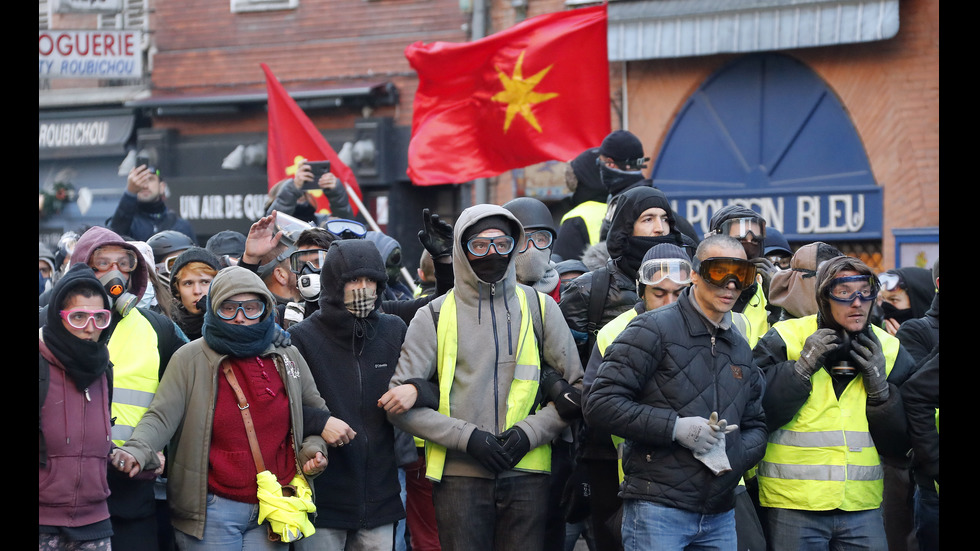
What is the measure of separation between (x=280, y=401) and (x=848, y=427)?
101 inches

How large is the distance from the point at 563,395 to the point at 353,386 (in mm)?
967

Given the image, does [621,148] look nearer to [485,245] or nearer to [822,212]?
[485,245]

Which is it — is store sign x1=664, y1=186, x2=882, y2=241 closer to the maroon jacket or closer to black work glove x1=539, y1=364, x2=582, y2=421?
black work glove x1=539, y1=364, x2=582, y2=421

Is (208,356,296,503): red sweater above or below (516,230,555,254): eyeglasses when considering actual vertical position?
below

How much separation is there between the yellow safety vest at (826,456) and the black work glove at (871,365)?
67mm

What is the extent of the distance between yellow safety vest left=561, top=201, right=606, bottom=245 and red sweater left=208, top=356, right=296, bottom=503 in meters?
3.07

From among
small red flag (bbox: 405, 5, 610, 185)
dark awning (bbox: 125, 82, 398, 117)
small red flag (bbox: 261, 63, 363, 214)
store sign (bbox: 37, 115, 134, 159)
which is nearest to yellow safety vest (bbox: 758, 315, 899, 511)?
small red flag (bbox: 405, 5, 610, 185)

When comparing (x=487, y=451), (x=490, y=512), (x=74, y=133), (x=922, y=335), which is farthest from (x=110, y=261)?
(x=74, y=133)

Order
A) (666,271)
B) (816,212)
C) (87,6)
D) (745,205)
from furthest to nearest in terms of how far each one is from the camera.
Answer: (87,6)
(745,205)
(816,212)
(666,271)

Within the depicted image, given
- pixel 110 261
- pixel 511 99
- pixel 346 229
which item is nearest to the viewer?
pixel 110 261

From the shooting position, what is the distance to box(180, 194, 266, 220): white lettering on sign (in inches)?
676

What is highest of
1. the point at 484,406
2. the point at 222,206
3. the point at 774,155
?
the point at 774,155

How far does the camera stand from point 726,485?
5016 mm

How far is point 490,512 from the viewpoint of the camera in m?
5.46
